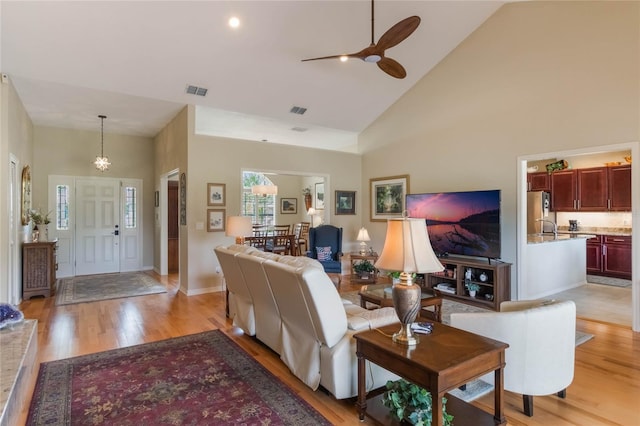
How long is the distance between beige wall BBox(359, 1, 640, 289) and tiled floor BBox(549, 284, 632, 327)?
1.14 meters

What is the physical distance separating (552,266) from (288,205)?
8.05 meters

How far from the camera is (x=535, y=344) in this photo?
2.34m

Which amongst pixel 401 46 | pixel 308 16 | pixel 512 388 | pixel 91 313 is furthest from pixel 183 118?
pixel 512 388

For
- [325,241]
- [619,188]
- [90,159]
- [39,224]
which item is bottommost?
[325,241]

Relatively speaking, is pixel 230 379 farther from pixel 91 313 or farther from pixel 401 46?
pixel 401 46

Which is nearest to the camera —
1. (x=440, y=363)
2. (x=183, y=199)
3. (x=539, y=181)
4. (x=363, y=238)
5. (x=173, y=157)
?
(x=440, y=363)

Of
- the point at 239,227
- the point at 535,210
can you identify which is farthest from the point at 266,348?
the point at 535,210

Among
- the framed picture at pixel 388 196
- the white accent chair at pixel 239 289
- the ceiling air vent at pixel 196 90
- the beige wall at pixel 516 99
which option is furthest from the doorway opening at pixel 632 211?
the ceiling air vent at pixel 196 90

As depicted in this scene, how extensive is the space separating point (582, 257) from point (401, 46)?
16.5ft

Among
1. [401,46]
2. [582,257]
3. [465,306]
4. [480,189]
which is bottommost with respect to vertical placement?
[465,306]

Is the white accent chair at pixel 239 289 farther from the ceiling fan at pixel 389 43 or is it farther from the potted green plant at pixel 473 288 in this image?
the potted green plant at pixel 473 288

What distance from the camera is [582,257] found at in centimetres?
647

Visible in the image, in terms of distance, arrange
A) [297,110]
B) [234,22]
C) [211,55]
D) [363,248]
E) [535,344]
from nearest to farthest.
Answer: [535,344]
[234,22]
[211,55]
[297,110]
[363,248]

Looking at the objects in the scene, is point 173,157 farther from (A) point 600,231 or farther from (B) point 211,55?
(A) point 600,231
